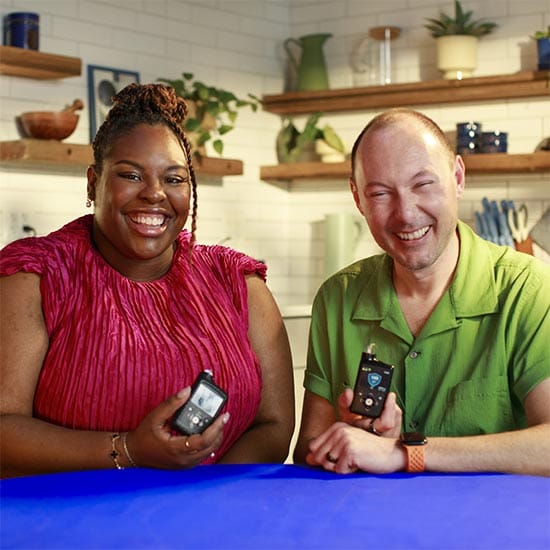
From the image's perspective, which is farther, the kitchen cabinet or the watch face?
the kitchen cabinet

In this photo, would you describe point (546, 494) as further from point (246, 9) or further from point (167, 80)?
point (246, 9)

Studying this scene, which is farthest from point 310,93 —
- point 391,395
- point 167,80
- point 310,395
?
point 391,395

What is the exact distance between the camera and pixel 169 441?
2.08 metres

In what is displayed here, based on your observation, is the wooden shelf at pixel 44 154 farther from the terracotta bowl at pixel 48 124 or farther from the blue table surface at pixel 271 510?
the blue table surface at pixel 271 510

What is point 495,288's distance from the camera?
2.44 metres

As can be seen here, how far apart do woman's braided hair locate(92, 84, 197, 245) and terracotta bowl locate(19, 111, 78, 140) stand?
2286mm

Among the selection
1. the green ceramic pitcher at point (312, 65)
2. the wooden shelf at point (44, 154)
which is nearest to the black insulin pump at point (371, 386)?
the wooden shelf at point (44, 154)

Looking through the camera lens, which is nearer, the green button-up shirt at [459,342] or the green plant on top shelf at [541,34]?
the green button-up shirt at [459,342]

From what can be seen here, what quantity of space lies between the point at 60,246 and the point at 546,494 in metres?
1.24

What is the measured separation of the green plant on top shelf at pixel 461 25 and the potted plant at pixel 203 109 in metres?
1.12

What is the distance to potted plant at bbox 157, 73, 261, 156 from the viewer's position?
548 centimetres

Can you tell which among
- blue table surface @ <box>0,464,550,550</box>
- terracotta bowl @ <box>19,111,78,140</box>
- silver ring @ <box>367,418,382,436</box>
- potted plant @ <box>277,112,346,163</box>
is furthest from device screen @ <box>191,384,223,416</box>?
potted plant @ <box>277,112,346,163</box>

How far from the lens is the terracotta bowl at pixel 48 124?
4.81 m

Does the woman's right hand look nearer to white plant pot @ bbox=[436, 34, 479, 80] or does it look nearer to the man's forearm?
the man's forearm
